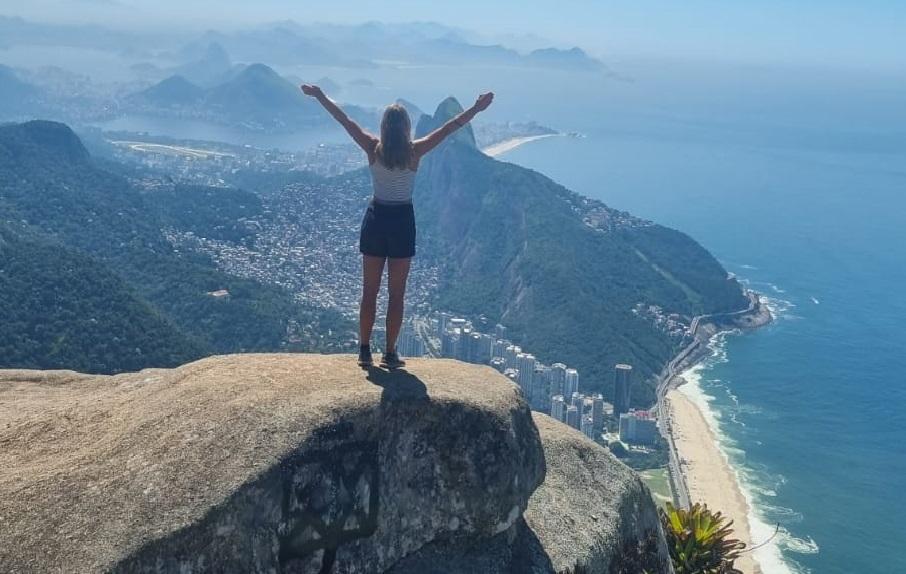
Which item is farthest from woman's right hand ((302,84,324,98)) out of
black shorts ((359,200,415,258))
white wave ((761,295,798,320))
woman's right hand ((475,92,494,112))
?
white wave ((761,295,798,320))

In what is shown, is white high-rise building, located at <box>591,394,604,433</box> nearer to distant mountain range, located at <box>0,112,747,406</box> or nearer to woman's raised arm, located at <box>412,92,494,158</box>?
distant mountain range, located at <box>0,112,747,406</box>

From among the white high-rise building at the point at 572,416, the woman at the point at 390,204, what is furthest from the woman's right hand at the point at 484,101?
the white high-rise building at the point at 572,416

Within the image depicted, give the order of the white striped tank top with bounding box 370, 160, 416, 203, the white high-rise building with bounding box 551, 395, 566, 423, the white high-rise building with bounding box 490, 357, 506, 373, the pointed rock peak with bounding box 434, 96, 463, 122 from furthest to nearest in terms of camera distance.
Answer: the pointed rock peak with bounding box 434, 96, 463, 122, the white high-rise building with bounding box 490, 357, 506, 373, the white high-rise building with bounding box 551, 395, 566, 423, the white striped tank top with bounding box 370, 160, 416, 203

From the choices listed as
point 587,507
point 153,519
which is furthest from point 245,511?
point 587,507

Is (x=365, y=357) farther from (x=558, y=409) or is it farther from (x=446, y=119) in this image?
(x=446, y=119)

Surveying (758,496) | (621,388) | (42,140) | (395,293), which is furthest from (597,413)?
(42,140)

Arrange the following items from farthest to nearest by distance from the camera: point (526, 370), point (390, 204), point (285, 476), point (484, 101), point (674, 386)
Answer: point (674, 386) < point (526, 370) < point (484, 101) < point (390, 204) < point (285, 476)
